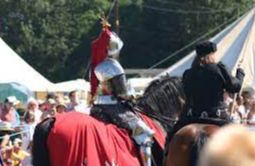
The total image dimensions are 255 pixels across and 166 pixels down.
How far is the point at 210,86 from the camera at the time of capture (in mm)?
5676

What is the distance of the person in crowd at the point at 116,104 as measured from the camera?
618 centimetres

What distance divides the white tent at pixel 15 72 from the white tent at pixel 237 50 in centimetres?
477

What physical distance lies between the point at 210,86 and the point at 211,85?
1cm

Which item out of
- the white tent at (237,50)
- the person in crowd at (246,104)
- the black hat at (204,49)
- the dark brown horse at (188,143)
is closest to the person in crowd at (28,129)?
the person in crowd at (246,104)

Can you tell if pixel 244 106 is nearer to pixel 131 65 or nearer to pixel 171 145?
pixel 171 145

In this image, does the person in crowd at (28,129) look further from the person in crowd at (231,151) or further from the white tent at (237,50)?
the person in crowd at (231,151)

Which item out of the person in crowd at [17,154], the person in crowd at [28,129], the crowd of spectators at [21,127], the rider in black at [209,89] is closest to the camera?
the rider in black at [209,89]

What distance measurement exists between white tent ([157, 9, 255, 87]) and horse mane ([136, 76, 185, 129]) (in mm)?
9398

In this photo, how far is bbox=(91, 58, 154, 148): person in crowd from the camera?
243 inches

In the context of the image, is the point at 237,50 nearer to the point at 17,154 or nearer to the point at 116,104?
the point at 17,154

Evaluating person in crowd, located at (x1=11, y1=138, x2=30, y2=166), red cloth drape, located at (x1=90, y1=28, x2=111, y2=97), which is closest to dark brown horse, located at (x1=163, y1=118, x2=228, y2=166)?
red cloth drape, located at (x1=90, y1=28, x2=111, y2=97)

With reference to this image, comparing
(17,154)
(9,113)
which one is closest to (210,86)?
(17,154)

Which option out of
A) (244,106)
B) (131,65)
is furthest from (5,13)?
(244,106)

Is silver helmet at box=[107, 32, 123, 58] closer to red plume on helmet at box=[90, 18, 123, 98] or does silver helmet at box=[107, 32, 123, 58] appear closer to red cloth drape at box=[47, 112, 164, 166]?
red plume on helmet at box=[90, 18, 123, 98]
